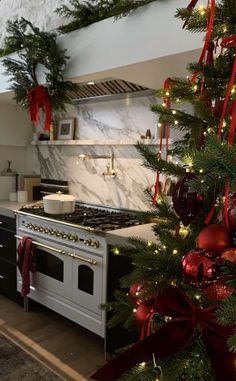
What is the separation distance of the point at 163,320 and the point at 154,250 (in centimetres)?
20

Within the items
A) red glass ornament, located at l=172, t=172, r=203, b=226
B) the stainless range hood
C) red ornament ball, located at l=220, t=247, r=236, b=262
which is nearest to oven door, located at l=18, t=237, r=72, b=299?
the stainless range hood

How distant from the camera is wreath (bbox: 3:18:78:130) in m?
2.29

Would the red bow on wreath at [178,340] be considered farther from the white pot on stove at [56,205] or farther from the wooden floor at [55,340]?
the white pot on stove at [56,205]

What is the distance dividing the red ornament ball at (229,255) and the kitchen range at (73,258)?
1.56 metres

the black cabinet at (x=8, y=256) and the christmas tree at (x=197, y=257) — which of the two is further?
the black cabinet at (x=8, y=256)

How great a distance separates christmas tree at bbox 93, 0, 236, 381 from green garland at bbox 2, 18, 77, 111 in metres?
1.48

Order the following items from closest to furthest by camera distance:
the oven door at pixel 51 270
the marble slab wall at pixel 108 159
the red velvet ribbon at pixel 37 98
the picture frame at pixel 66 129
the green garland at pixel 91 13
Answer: the green garland at pixel 91 13
the red velvet ribbon at pixel 37 98
the oven door at pixel 51 270
the marble slab wall at pixel 108 159
the picture frame at pixel 66 129

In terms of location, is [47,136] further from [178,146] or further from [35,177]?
[178,146]

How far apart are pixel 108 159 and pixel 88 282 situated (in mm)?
1282

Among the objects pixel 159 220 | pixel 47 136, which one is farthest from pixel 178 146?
pixel 47 136

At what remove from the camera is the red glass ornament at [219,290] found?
0.75m

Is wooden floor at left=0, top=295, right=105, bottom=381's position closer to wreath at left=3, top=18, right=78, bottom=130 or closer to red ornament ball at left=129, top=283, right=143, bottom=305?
red ornament ball at left=129, top=283, right=143, bottom=305

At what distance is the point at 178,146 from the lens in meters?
1.08

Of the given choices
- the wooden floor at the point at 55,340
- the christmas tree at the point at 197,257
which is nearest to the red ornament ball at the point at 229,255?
the christmas tree at the point at 197,257
